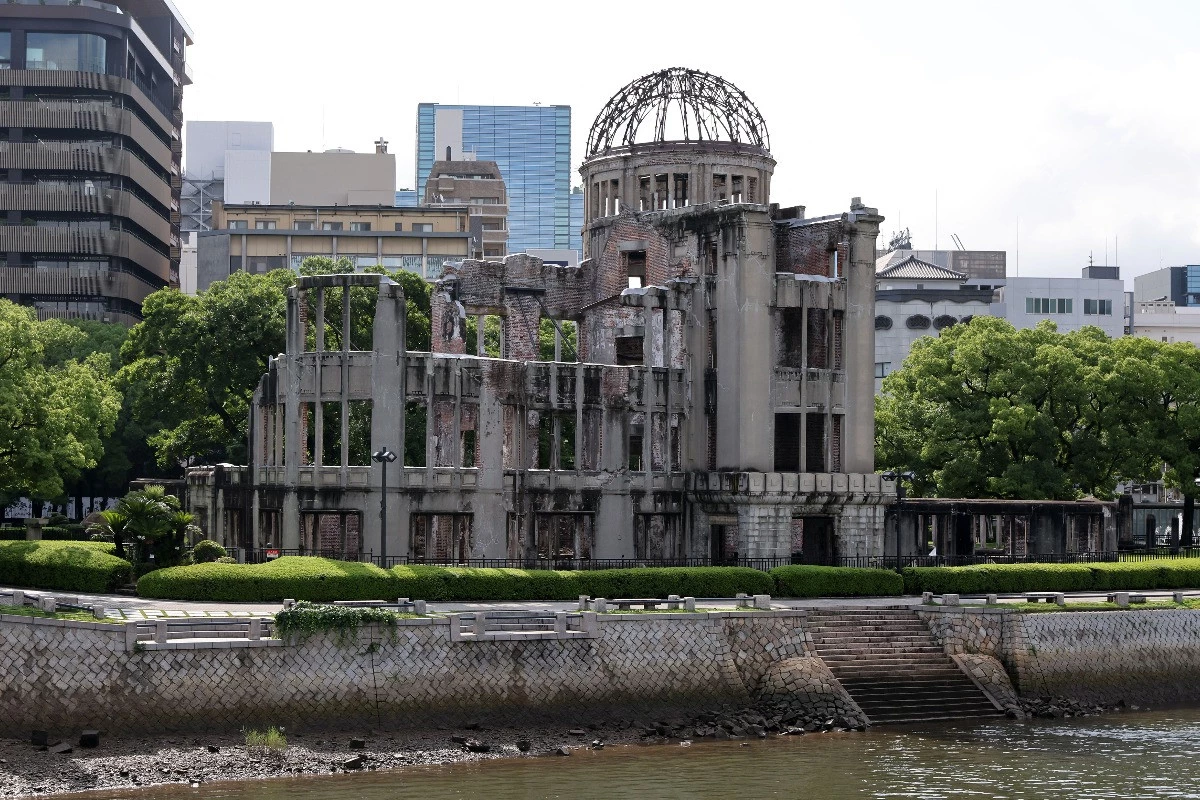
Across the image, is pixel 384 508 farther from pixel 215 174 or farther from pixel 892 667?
pixel 215 174

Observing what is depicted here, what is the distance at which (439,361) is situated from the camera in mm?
65750

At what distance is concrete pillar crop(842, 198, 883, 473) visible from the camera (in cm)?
7248

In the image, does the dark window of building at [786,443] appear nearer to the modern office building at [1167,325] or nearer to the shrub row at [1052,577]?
the shrub row at [1052,577]

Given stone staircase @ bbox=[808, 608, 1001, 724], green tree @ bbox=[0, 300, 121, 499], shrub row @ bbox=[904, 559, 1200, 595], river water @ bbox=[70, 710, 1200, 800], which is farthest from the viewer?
green tree @ bbox=[0, 300, 121, 499]

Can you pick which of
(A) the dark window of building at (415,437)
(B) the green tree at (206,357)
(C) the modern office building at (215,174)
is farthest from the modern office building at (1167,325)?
(B) the green tree at (206,357)

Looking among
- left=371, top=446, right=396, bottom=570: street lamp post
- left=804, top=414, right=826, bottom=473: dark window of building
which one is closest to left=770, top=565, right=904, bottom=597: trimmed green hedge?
left=804, top=414, right=826, bottom=473: dark window of building

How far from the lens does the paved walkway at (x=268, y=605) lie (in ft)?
162

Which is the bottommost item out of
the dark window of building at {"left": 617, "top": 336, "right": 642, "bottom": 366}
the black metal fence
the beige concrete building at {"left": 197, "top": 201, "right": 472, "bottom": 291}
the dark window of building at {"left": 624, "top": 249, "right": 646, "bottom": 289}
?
the black metal fence

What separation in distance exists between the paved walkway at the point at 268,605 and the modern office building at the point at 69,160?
73573 mm

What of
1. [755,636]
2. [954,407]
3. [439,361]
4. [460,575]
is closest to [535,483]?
[439,361]

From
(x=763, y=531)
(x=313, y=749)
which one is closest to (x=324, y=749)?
(x=313, y=749)

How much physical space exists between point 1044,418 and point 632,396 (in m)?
25.4

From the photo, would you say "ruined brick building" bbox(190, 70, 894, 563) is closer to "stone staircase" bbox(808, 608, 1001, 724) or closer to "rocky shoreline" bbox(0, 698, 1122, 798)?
"stone staircase" bbox(808, 608, 1001, 724)

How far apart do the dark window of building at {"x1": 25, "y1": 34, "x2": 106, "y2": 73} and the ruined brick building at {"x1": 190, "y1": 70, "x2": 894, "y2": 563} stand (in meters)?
62.6
